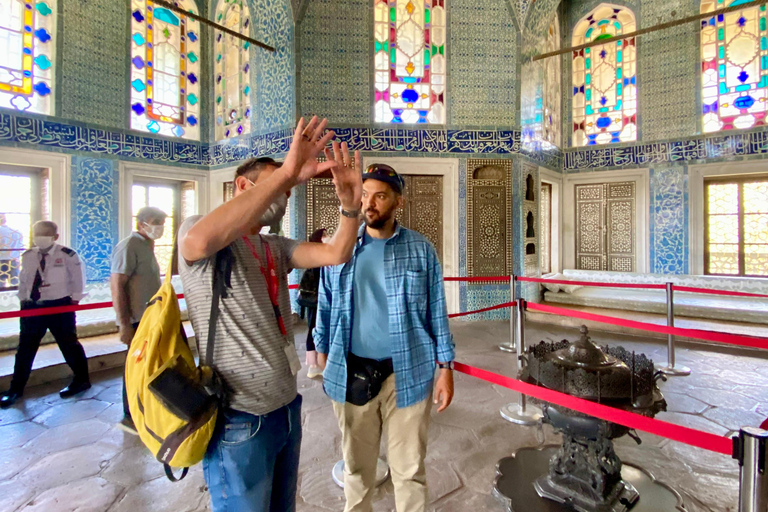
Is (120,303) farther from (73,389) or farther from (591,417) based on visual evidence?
(591,417)

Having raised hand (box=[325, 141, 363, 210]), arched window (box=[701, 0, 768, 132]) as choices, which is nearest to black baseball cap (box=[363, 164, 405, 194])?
raised hand (box=[325, 141, 363, 210])

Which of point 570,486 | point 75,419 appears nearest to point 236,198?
point 570,486

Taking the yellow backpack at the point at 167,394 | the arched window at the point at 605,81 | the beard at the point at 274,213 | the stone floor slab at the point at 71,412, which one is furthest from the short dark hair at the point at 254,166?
the arched window at the point at 605,81

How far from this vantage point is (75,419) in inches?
124

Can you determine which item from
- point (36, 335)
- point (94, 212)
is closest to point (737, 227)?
point (36, 335)

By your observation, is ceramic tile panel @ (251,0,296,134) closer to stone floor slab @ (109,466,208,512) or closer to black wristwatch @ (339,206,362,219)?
stone floor slab @ (109,466,208,512)

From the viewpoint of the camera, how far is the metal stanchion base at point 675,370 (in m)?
4.16

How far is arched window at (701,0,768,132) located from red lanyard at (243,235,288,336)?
901cm

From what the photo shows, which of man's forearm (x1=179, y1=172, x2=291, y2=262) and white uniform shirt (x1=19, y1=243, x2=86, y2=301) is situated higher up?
man's forearm (x1=179, y1=172, x2=291, y2=262)

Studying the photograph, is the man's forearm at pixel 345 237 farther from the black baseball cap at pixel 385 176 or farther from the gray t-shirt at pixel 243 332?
the black baseball cap at pixel 385 176

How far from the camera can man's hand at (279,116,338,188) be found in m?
1.03

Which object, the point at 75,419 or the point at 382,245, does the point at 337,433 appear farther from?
the point at 75,419

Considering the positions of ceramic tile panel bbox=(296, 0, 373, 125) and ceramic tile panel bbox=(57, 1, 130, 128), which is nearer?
ceramic tile panel bbox=(57, 1, 130, 128)

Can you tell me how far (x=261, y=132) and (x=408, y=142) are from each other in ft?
8.25
